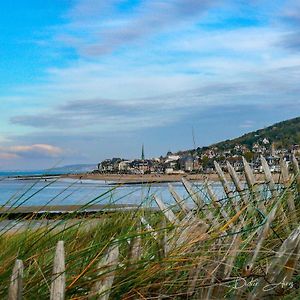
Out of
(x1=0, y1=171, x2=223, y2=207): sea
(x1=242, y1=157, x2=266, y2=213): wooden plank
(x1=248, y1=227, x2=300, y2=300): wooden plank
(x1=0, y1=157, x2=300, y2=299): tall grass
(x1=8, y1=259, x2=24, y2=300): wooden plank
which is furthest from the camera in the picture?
(x1=242, y1=157, x2=266, y2=213): wooden plank

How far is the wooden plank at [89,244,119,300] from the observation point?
11.2 feet

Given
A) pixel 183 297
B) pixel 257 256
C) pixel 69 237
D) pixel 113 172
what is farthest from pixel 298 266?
pixel 113 172

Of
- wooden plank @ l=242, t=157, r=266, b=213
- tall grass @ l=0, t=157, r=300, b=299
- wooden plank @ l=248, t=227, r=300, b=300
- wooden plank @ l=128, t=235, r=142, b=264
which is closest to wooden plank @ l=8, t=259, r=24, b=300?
tall grass @ l=0, t=157, r=300, b=299

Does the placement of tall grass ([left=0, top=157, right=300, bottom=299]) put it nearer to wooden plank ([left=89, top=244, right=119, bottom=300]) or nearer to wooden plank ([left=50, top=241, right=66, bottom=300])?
wooden plank ([left=89, top=244, right=119, bottom=300])

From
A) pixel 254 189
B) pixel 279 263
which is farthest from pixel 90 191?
pixel 279 263

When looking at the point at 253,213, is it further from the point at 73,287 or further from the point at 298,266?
the point at 73,287

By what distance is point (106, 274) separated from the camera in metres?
3.52

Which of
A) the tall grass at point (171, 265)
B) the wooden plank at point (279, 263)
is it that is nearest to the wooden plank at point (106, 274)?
the tall grass at point (171, 265)

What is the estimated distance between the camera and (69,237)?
14.9ft

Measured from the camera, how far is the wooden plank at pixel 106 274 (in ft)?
11.2

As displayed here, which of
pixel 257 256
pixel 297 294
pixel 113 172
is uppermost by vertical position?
pixel 113 172

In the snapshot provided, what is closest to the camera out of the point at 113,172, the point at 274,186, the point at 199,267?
the point at 199,267

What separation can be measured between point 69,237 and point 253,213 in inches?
62.1

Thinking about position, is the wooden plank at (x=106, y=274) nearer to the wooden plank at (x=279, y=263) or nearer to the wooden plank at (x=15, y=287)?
the wooden plank at (x=15, y=287)
